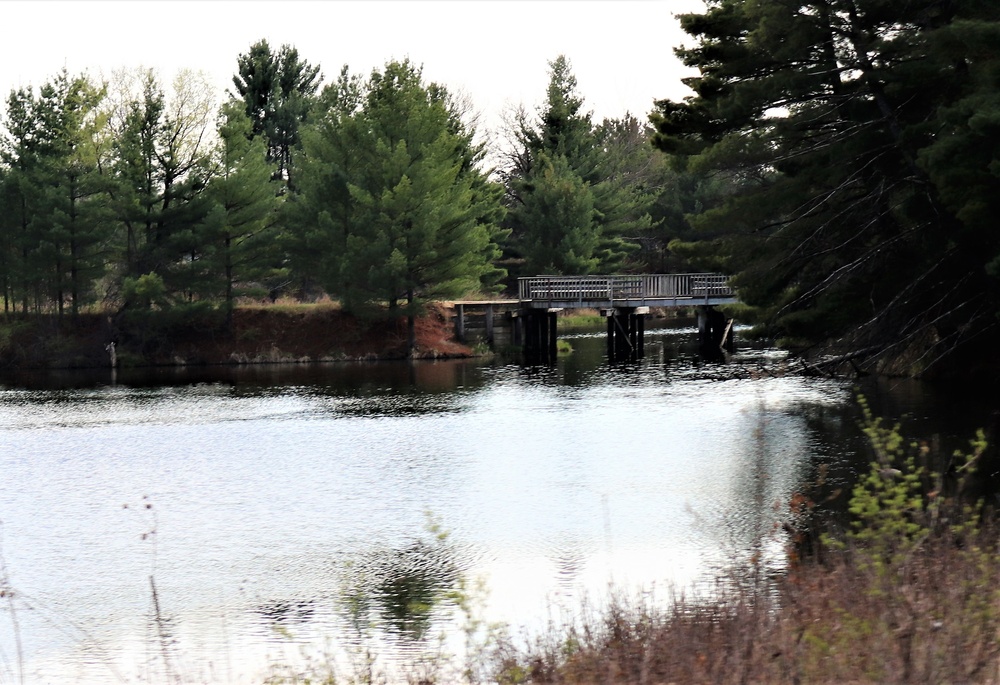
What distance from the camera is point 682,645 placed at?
8852mm

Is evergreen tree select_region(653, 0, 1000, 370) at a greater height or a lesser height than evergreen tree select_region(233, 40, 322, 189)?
lesser

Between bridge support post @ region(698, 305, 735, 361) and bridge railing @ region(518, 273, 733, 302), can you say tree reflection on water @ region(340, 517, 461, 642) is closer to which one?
bridge support post @ region(698, 305, 735, 361)

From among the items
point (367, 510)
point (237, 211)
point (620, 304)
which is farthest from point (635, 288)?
point (367, 510)

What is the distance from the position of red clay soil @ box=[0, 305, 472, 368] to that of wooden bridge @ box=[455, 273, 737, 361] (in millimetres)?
2940

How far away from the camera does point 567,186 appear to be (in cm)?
6600

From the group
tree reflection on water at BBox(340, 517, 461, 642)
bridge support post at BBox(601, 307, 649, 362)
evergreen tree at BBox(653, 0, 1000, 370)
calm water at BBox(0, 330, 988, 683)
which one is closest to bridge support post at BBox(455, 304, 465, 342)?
bridge support post at BBox(601, 307, 649, 362)

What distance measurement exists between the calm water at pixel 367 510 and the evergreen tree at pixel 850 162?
2.81 meters

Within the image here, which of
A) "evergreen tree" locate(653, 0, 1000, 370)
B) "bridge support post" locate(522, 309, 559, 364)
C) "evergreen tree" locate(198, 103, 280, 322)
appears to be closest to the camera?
"evergreen tree" locate(653, 0, 1000, 370)

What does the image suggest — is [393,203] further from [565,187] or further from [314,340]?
[565,187]

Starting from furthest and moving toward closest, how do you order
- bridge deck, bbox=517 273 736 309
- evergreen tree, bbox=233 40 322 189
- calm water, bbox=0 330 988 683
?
evergreen tree, bbox=233 40 322 189 → bridge deck, bbox=517 273 736 309 → calm water, bbox=0 330 988 683

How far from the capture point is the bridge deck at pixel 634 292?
168 feet

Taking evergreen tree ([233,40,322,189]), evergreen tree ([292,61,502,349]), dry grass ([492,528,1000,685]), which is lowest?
dry grass ([492,528,1000,685])

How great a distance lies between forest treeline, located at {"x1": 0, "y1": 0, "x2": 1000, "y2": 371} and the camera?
25484 millimetres

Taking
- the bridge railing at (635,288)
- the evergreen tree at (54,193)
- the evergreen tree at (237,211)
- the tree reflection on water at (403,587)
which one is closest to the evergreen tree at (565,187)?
the bridge railing at (635,288)
